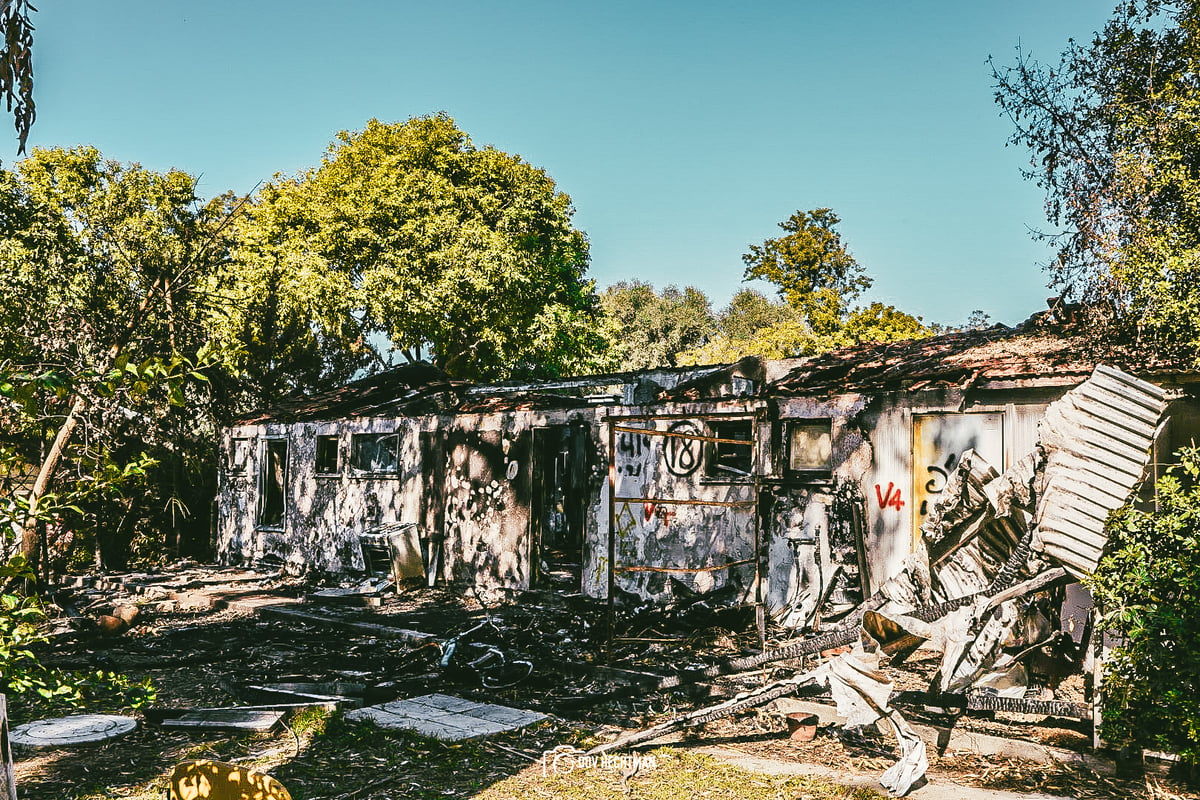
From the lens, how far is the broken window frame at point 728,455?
1224 cm

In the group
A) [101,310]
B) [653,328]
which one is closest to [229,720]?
[101,310]

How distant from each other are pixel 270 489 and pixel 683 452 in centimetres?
1036

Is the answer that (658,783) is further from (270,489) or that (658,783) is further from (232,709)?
(270,489)

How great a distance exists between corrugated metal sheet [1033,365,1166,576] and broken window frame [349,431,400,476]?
12322 millimetres

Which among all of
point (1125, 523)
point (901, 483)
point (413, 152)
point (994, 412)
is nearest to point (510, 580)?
point (901, 483)

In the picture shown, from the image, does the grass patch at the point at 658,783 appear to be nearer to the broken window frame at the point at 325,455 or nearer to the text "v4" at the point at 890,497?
the text "v4" at the point at 890,497

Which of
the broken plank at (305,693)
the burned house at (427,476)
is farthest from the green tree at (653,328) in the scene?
the broken plank at (305,693)

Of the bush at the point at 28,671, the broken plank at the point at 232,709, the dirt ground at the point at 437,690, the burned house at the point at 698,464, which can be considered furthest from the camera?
the burned house at the point at 698,464

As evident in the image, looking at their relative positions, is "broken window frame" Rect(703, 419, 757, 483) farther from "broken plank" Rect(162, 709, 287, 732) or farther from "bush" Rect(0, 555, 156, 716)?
"bush" Rect(0, 555, 156, 716)

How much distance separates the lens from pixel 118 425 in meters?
16.8

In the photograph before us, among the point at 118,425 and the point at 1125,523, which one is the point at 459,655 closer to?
the point at 1125,523

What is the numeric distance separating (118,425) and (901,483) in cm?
1452

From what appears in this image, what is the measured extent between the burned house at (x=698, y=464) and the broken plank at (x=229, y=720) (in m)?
3.70

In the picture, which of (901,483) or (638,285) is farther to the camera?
(638,285)
